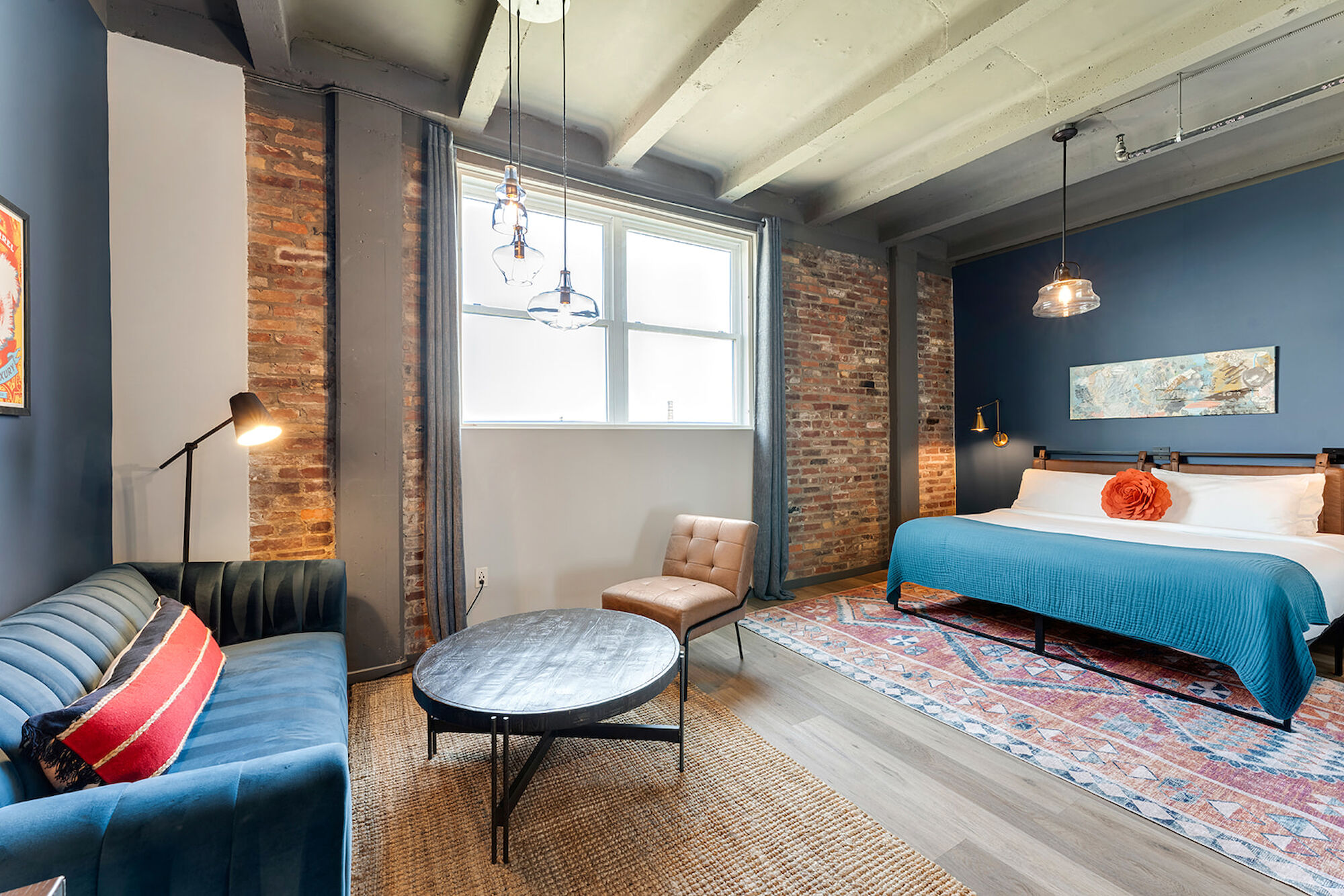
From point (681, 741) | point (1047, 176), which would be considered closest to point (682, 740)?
point (681, 741)

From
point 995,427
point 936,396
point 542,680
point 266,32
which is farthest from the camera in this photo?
point 936,396

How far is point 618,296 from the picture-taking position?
388cm

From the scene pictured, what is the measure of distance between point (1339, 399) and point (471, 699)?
5069mm

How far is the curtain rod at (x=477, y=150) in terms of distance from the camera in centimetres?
281

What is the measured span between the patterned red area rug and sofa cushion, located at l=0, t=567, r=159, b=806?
114 inches

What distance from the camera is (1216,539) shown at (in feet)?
10.4

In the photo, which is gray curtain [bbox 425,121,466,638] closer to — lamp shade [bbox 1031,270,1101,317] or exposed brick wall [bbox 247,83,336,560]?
exposed brick wall [bbox 247,83,336,560]

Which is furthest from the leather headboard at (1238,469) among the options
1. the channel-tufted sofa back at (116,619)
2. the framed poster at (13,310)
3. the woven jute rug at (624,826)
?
→ the framed poster at (13,310)

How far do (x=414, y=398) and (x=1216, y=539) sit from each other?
452 centimetres

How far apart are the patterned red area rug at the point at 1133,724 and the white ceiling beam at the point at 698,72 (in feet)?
10.1

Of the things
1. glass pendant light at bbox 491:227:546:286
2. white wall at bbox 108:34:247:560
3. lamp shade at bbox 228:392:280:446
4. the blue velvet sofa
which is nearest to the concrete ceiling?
white wall at bbox 108:34:247:560

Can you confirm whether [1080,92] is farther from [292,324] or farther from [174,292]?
[174,292]

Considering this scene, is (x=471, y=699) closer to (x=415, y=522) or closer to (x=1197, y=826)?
(x=415, y=522)

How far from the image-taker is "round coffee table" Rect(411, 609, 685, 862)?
167 cm
